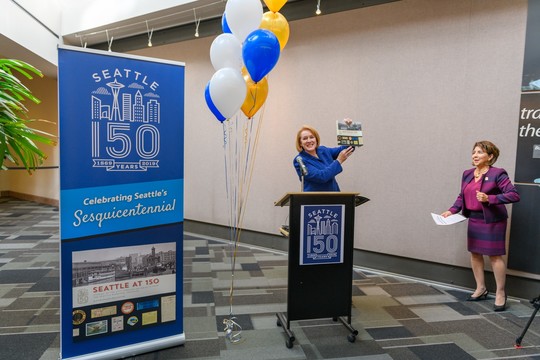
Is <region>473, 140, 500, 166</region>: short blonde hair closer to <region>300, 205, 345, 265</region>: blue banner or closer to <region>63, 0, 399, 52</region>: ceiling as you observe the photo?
<region>300, 205, 345, 265</region>: blue banner

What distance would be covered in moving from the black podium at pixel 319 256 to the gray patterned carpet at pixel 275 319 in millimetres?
197

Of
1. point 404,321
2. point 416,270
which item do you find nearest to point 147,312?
point 404,321

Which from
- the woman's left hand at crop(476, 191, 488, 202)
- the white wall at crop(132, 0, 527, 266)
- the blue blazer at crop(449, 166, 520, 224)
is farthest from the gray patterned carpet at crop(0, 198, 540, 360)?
the woman's left hand at crop(476, 191, 488, 202)

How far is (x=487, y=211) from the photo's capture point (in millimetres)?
3031

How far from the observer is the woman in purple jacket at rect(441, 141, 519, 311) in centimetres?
299

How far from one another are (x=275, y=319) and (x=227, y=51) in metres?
2.08

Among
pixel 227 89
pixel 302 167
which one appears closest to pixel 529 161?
pixel 302 167

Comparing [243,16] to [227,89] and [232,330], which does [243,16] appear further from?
[232,330]

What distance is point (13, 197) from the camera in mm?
9062

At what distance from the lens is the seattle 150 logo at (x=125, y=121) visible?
200cm

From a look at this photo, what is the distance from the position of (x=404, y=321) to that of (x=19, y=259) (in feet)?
14.0

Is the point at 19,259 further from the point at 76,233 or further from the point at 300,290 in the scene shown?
the point at 300,290

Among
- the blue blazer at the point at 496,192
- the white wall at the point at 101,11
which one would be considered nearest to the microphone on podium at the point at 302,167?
the blue blazer at the point at 496,192

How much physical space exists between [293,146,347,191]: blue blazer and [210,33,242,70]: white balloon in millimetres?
918
